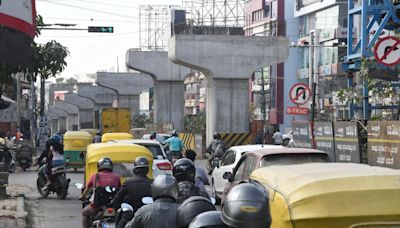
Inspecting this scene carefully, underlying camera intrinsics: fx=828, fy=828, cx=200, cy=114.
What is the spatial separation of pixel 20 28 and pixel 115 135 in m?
20.2

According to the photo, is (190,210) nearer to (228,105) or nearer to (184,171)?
(184,171)

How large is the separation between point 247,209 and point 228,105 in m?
37.6

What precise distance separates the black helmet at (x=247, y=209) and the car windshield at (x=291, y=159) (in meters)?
8.31

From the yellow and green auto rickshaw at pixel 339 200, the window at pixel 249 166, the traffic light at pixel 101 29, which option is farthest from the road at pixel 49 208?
the traffic light at pixel 101 29

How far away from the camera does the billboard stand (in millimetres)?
6645

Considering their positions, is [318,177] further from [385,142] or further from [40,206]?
[40,206]

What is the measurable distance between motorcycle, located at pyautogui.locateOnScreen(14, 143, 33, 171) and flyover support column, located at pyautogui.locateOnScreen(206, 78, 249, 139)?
1069 centimetres

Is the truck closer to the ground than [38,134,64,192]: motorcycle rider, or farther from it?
closer to the ground

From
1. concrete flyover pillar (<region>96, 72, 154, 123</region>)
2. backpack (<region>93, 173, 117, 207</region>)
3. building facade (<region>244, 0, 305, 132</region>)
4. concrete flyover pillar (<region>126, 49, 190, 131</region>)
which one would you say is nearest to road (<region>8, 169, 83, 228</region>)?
backpack (<region>93, 173, 117, 207</region>)

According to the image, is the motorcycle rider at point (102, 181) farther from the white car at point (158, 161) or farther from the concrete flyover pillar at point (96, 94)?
the concrete flyover pillar at point (96, 94)

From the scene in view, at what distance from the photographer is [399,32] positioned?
2258cm

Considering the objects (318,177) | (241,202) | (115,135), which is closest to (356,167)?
(318,177)

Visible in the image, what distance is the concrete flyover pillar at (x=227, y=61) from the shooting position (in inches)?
1614

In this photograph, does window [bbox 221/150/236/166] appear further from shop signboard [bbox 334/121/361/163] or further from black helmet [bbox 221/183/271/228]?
black helmet [bbox 221/183/271/228]
